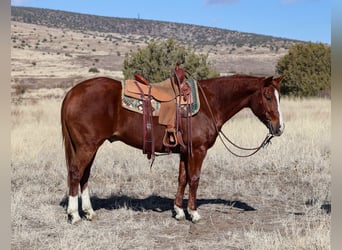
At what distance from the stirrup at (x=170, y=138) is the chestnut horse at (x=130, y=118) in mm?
85

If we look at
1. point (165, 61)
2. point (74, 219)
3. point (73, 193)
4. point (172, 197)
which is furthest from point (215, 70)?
point (74, 219)

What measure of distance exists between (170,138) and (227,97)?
95 centimetres

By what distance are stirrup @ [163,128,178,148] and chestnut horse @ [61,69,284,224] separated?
85 millimetres

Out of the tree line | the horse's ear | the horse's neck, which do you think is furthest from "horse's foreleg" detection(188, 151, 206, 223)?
the tree line

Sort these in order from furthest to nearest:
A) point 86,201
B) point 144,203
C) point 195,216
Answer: point 144,203, point 86,201, point 195,216

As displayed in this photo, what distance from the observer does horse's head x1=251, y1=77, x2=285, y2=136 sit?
17.8 feet

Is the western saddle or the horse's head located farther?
the western saddle

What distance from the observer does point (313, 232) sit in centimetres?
469

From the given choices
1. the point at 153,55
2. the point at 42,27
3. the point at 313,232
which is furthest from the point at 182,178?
the point at 42,27

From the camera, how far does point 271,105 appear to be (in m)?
5.46

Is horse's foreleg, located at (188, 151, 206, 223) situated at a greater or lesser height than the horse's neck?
lesser

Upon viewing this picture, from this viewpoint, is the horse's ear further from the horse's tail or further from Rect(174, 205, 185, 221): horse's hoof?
the horse's tail

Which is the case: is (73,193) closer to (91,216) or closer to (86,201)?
(86,201)

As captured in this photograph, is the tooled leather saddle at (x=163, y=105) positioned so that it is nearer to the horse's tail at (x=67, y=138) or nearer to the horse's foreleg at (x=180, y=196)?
the horse's foreleg at (x=180, y=196)
